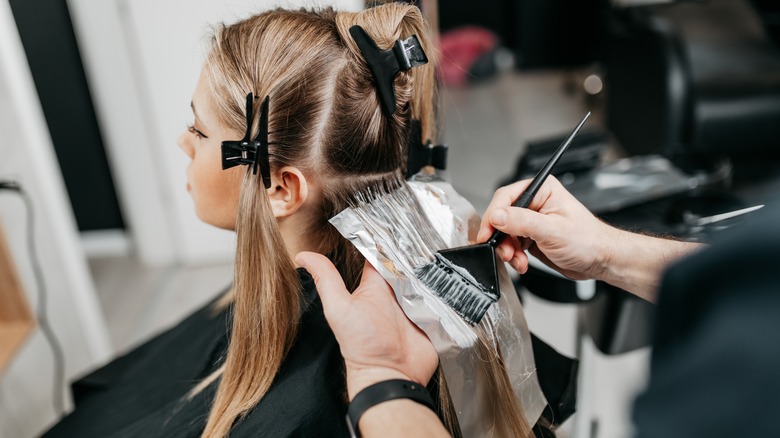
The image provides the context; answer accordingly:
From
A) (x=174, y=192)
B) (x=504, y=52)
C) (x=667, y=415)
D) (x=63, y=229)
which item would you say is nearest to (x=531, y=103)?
(x=504, y=52)

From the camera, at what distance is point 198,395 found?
3.34 feet

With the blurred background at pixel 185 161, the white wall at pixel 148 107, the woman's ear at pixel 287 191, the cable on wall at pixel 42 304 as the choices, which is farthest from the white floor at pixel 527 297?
the cable on wall at pixel 42 304

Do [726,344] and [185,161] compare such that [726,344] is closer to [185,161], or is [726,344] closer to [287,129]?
[287,129]

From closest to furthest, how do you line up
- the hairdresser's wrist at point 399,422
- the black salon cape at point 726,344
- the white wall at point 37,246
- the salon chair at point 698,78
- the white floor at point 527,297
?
the black salon cape at point 726,344 → the hairdresser's wrist at point 399,422 → the white wall at point 37,246 → the white floor at point 527,297 → the salon chair at point 698,78

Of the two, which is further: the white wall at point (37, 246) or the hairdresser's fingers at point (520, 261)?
the white wall at point (37, 246)

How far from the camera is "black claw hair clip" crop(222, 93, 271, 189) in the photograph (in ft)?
2.49

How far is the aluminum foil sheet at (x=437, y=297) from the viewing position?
77 centimetres

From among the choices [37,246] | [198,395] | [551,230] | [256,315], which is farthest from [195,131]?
[37,246]

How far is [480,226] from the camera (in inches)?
34.9

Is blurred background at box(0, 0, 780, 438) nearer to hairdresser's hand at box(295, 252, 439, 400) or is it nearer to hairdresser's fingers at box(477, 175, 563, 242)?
hairdresser's fingers at box(477, 175, 563, 242)

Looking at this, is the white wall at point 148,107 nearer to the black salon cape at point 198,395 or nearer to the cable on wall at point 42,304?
the cable on wall at point 42,304

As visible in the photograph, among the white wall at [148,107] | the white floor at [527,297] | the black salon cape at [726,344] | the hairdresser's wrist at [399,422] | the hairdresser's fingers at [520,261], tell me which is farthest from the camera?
the white wall at [148,107]

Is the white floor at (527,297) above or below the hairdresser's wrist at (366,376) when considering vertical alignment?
below

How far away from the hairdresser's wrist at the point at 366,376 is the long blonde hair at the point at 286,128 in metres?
0.21
